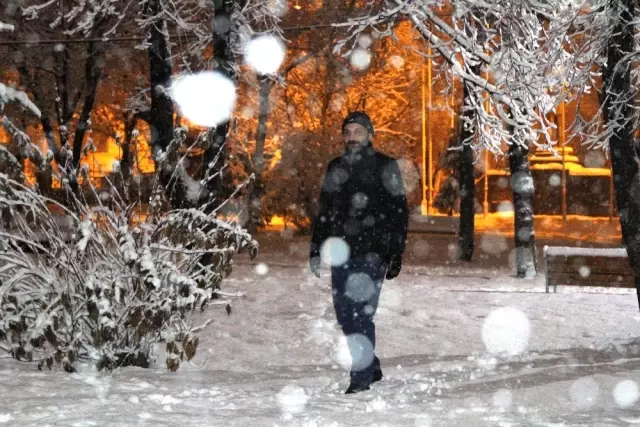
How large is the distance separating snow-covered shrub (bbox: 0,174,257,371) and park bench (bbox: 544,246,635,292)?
291 inches

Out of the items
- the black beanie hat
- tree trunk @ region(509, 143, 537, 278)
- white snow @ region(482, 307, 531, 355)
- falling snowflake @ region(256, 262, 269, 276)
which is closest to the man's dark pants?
the black beanie hat

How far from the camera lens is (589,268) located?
13.2m

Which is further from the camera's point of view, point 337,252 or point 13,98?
point 13,98

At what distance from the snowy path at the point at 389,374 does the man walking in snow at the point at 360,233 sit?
47 centimetres

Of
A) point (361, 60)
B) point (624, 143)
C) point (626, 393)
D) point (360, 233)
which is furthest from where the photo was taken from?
point (361, 60)

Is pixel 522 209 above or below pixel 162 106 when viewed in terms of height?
below

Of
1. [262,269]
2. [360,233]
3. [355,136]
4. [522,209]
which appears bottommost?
[262,269]

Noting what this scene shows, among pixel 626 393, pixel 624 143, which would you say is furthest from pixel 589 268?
pixel 626 393

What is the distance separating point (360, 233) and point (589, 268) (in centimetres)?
761

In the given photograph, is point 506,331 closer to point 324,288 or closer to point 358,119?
point 324,288

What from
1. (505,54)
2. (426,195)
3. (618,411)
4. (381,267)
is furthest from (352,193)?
(426,195)

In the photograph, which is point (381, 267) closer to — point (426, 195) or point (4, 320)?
point (4, 320)

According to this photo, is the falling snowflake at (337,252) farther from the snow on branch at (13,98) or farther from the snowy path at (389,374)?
the snow on branch at (13,98)

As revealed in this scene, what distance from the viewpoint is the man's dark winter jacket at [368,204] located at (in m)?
6.56
